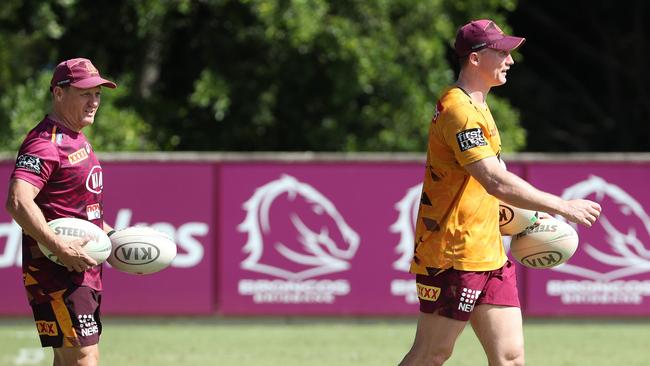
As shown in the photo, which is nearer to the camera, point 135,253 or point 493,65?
point 493,65

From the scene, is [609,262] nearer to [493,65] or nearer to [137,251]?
[493,65]

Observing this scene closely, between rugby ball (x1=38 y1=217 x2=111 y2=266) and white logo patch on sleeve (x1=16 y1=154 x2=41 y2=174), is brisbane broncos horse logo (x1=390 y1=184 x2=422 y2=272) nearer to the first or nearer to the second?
rugby ball (x1=38 y1=217 x2=111 y2=266)

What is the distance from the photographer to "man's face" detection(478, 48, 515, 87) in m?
6.30

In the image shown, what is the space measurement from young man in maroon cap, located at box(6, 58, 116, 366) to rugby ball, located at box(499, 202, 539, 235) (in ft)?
7.21

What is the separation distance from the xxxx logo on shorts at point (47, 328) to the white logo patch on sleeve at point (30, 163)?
0.79 m

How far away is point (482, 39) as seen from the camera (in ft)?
20.6

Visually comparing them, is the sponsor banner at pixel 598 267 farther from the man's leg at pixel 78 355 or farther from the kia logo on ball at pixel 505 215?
the man's leg at pixel 78 355

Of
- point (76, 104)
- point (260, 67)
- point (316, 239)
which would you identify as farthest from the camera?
point (260, 67)

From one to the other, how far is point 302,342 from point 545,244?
16.2ft

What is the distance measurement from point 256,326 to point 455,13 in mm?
6651

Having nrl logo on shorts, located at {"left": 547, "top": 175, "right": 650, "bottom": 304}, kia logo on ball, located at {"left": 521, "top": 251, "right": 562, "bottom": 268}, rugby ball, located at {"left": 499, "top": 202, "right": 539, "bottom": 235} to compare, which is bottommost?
nrl logo on shorts, located at {"left": 547, "top": 175, "right": 650, "bottom": 304}

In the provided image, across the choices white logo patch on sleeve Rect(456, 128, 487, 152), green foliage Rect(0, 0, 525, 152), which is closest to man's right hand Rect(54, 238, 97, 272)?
white logo patch on sleeve Rect(456, 128, 487, 152)

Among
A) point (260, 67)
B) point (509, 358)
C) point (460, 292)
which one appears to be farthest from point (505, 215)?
point (260, 67)

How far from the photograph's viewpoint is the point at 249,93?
17953 mm
